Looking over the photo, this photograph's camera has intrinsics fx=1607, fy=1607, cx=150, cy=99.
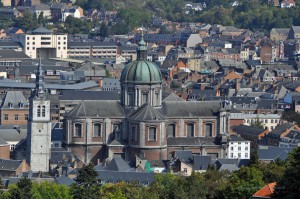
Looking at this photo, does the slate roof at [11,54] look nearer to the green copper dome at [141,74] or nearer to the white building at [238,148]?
the white building at [238,148]

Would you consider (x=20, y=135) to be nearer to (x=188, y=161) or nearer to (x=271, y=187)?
(x=188, y=161)

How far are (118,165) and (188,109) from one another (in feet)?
32.0

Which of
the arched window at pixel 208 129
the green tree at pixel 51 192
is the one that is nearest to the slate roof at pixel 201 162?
the arched window at pixel 208 129

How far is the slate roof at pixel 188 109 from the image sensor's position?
102 meters

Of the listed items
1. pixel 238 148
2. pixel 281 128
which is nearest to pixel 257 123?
pixel 281 128

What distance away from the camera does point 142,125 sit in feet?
324

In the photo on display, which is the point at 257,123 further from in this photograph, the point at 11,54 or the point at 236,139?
the point at 11,54

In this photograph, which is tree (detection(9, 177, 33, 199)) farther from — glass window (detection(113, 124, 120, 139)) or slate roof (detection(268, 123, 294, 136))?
slate roof (detection(268, 123, 294, 136))

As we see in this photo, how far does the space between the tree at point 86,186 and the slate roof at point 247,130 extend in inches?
1433

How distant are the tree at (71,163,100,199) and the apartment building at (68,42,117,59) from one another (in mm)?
96116

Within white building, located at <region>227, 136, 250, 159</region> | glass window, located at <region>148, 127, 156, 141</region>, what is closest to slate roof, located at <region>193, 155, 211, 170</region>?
glass window, located at <region>148, 127, 156, 141</region>

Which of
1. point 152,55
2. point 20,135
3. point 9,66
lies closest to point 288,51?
point 152,55

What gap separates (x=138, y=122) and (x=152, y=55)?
7913 cm

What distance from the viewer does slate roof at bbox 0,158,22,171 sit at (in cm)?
9469
